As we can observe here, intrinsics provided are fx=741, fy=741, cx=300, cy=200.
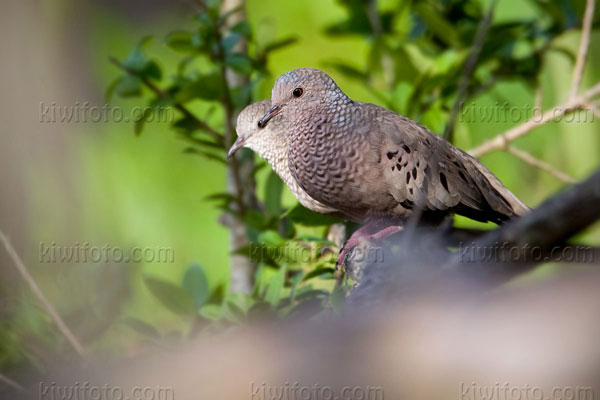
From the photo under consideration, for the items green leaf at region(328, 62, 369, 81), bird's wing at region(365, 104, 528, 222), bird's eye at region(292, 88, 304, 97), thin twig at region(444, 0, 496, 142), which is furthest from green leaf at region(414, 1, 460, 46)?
bird's eye at region(292, 88, 304, 97)

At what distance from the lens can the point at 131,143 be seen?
474 cm

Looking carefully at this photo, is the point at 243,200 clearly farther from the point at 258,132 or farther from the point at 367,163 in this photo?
the point at 367,163

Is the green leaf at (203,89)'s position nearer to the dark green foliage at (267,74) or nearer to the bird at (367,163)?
the dark green foliage at (267,74)

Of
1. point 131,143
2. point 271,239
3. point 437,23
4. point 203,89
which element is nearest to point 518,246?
point 271,239

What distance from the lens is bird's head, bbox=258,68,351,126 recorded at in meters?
2.11

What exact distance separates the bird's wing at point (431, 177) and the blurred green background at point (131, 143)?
1266 mm

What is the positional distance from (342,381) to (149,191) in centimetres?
397

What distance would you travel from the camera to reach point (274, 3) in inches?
187

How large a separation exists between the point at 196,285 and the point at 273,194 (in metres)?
0.44

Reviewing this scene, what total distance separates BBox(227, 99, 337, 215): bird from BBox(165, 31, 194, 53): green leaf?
40cm

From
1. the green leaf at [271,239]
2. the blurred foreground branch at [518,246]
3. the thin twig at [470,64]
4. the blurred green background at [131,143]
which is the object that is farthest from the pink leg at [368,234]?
the blurred green background at [131,143]

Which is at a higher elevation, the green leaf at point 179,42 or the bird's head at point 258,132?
the green leaf at point 179,42

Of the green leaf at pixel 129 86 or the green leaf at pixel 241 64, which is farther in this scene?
the green leaf at pixel 129 86

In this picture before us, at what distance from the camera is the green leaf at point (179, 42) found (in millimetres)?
2564
